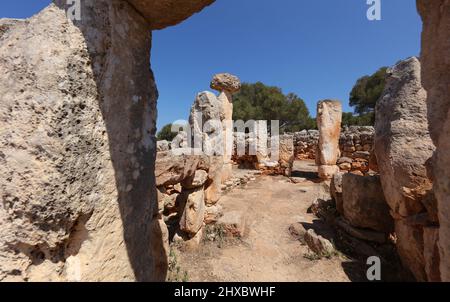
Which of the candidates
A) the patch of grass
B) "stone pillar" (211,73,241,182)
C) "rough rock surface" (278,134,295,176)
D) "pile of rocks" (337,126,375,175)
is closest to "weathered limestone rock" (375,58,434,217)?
the patch of grass

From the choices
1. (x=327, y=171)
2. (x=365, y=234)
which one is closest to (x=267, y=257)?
(x=365, y=234)

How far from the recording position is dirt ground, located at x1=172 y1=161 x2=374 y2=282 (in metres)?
2.92

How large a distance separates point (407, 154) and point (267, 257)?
95.3 inches

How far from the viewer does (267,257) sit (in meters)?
3.39

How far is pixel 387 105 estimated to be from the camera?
2.96 metres

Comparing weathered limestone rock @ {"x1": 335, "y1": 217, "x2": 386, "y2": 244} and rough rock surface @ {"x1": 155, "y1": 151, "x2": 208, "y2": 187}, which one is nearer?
rough rock surface @ {"x1": 155, "y1": 151, "x2": 208, "y2": 187}

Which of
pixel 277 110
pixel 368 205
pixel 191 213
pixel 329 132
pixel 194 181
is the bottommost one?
pixel 191 213

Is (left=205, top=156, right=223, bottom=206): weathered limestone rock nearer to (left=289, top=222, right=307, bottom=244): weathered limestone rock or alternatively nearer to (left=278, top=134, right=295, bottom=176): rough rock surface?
(left=289, top=222, right=307, bottom=244): weathered limestone rock

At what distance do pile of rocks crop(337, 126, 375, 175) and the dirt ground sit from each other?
4632 millimetres

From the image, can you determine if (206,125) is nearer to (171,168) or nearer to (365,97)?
(171,168)

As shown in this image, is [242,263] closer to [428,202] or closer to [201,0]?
[428,202]

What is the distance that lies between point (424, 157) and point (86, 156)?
335cm

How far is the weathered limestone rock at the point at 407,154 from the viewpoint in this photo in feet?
8.00

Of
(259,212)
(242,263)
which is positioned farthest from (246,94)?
(242,263)
